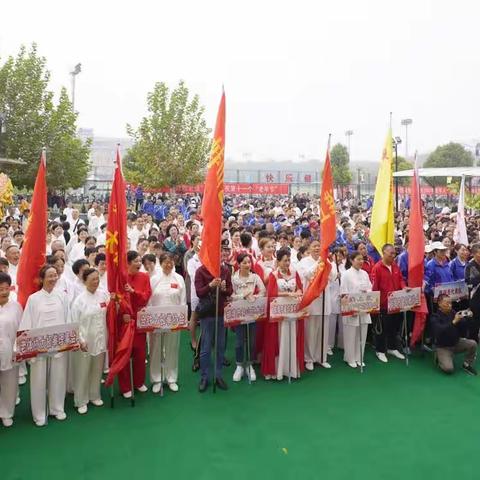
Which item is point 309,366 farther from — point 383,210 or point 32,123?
point 32,123

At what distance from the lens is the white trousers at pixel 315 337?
6324 millimetres

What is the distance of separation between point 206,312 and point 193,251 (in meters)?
1.95

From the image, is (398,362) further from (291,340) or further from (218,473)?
(218,473)

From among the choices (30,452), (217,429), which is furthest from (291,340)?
(30,452)

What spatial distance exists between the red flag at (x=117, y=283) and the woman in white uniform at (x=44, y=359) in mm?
470

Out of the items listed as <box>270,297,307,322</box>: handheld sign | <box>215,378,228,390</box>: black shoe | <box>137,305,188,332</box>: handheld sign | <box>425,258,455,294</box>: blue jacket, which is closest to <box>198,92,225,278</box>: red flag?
<box>137,305,188,332</box>: handheld sign

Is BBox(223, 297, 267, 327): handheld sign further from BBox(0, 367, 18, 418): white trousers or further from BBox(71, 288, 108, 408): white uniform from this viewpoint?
BBox(0, 367, 18, 418): white trousers

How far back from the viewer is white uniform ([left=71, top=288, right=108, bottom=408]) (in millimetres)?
4945

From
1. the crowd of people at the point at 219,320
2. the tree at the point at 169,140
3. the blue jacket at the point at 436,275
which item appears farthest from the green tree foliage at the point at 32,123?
the blue jacket at the point at 436,275

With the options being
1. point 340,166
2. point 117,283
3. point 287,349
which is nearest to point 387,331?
point 287,349

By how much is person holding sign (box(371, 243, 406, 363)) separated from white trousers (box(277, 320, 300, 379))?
1.34m

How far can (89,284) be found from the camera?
16.3ft

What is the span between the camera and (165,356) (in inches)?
222

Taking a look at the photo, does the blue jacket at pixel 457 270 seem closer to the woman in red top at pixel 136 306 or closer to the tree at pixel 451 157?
the woman in red top at pixel 136 306
